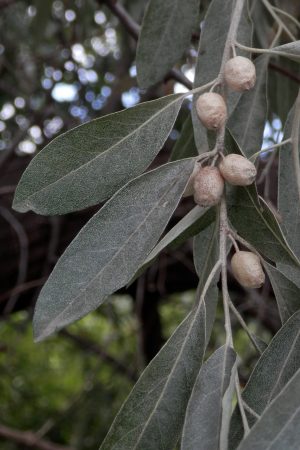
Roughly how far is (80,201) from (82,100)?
1743 mm

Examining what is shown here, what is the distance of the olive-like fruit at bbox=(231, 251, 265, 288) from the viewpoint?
2.29ft

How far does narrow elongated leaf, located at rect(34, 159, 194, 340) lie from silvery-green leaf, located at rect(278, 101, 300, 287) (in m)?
0.16

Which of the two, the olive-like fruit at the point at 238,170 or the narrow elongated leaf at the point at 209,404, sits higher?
the olive-like fruit at the point at 238,170

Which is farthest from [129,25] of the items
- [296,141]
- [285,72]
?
[296,141]

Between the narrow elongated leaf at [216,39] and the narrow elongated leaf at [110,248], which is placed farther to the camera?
the narrow elongated leaf at [216,39]

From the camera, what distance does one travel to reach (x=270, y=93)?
59.9 inches

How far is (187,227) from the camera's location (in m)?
0.75

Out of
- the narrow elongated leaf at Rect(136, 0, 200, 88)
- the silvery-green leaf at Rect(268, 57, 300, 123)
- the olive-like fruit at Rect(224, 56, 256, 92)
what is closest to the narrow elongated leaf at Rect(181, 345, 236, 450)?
the olive-like fruit at Rect(224, 56, 256, 92)

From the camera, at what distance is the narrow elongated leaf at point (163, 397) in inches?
25.5

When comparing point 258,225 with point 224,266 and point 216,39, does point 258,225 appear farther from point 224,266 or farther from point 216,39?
point 216,39

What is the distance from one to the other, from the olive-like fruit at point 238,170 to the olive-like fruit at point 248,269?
0.08 meters

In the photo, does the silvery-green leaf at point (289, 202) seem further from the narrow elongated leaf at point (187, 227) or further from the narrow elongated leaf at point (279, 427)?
the narrow elongated leaf at point (279, 427)

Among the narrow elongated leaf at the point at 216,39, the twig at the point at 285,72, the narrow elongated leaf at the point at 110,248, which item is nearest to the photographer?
the narrow elongated leaf at the point at 110,248

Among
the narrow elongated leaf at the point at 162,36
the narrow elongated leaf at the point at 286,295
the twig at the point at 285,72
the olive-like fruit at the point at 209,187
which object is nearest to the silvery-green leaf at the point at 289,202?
the narrow elongated leaf at the point at 286,295
